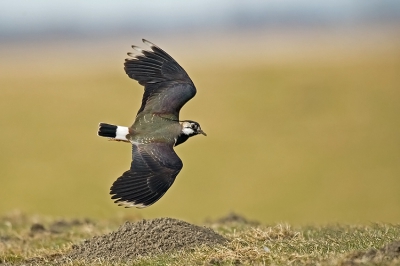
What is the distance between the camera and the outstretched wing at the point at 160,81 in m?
9.52

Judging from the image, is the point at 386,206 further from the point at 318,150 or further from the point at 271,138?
the point at 271,138

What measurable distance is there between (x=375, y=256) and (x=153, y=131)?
3515mm

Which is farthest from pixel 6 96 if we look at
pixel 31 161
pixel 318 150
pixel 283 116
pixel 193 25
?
pixel 193 25

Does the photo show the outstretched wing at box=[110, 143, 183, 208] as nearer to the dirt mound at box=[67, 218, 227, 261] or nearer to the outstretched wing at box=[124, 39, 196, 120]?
the dirt mound at box=[67, 218, 227, 261]

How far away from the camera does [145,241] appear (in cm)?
831

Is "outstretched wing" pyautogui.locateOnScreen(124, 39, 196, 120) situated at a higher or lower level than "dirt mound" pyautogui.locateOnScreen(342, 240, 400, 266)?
higher

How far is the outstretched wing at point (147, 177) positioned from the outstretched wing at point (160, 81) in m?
0.87

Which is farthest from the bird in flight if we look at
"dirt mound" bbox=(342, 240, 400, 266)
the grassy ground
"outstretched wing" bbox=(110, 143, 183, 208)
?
"dirt mound" bbox=(342, 240, 400, 266)

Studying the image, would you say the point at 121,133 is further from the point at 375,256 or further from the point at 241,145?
the point at 241,145

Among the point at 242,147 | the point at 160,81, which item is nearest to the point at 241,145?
the point at 242,147

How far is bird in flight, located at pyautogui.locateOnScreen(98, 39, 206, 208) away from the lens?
818 centimetres

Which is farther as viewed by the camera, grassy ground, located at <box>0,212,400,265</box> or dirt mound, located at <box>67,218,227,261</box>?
dirt mound, located at <box>67,218,227,261</box>

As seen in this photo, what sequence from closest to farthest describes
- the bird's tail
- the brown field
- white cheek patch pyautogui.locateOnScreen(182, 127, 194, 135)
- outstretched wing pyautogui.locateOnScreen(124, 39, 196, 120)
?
the bird's tail, white cheek patch pyautogui.locateOnScreen(182, 127, 194, 135), outstretched wing pyautogui.locateOnScreen(124, 39, 196, 120), the brown field

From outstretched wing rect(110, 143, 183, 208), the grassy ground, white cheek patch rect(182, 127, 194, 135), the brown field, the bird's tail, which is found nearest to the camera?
the grassy ground
